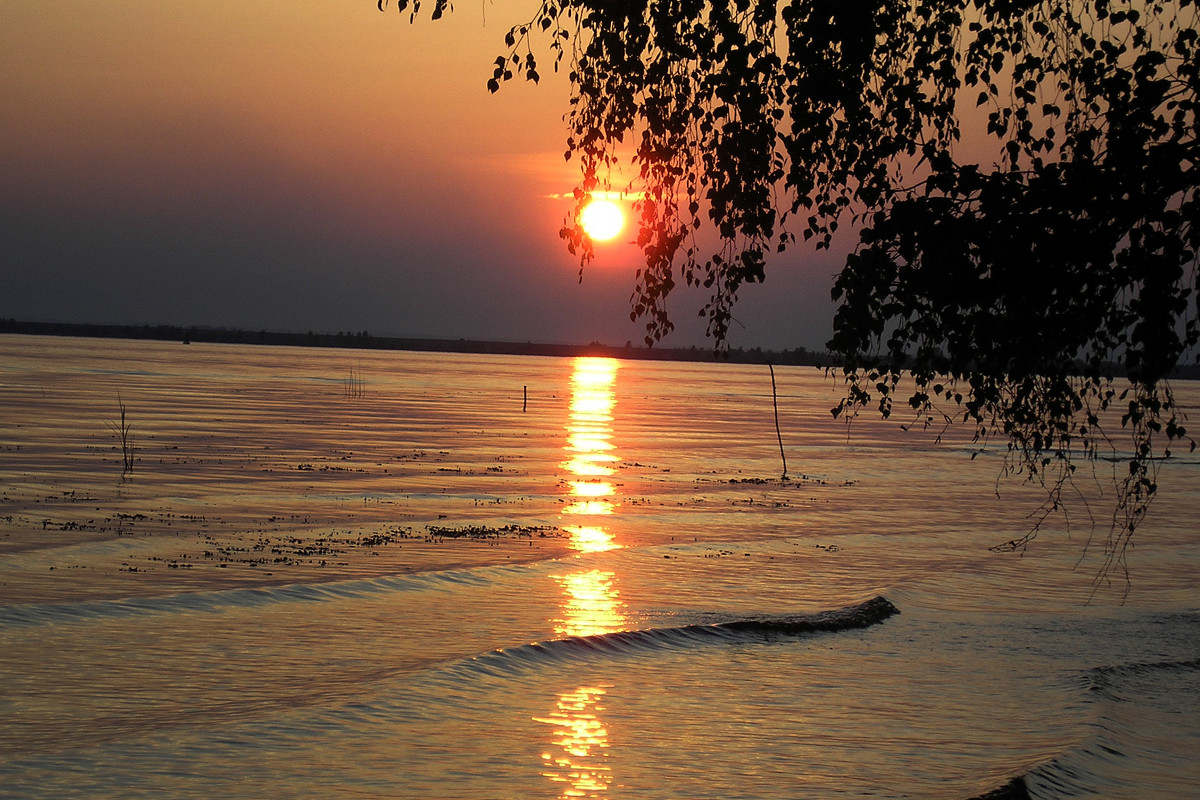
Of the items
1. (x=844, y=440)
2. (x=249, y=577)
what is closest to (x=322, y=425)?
(x=844, y=440)

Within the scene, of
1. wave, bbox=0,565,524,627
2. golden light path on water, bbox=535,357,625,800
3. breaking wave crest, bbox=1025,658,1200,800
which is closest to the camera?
golden light path on water, bbox=535,357,625,800

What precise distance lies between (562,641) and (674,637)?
63.1 inches

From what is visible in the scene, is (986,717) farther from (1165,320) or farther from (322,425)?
(322,425)

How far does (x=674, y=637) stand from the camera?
54.3ft

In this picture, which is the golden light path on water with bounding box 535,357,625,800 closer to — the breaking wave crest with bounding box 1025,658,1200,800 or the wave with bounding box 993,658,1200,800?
the wave with bounding box 993,658,1200,800

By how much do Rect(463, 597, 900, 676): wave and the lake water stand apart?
0.07 metres

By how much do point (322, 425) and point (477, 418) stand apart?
45.9 feet

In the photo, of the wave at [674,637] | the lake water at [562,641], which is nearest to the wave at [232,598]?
the lake water at [562,641]

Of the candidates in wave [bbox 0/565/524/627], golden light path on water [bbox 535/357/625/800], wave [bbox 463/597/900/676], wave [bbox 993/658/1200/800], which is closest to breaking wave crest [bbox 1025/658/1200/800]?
wave [bbox 993/658/1200/800]

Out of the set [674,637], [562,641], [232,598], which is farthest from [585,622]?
[232,598]

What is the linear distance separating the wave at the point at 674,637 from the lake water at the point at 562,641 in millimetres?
74

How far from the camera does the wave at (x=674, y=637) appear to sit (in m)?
15.1

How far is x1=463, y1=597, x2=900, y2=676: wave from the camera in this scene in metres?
15.1

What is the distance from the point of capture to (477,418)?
6931cm
